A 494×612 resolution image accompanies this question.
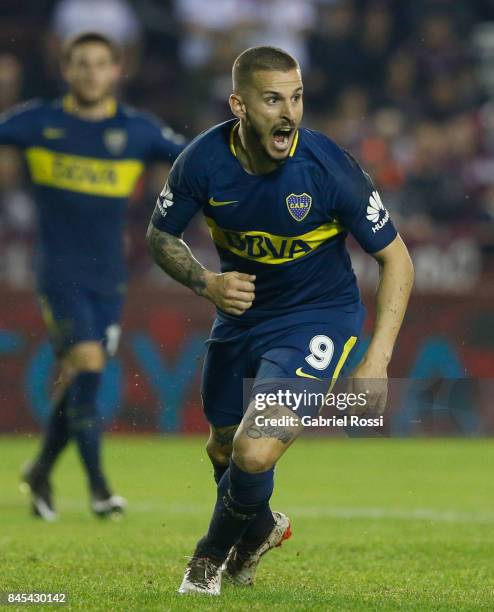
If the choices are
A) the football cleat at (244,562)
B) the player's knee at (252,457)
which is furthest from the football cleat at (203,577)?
the player's knee at (252,457)

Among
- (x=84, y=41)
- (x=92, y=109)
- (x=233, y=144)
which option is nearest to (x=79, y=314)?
(x=92, y=109)

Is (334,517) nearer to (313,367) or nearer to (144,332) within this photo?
(313,367)

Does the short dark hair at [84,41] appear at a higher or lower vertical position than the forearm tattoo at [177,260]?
higher

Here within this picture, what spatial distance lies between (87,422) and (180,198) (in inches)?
131

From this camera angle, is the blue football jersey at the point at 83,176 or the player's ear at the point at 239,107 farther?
the blue football jersey at the point at 83,176

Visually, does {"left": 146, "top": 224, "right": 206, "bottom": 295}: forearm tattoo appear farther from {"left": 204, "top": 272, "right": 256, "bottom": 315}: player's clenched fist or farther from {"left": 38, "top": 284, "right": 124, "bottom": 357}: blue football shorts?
{"left": 38, "top": 284, "right": 124, "bottom": 357}: blue football shorts

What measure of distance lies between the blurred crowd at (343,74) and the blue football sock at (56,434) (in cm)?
540

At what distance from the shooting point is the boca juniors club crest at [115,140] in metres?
8.82

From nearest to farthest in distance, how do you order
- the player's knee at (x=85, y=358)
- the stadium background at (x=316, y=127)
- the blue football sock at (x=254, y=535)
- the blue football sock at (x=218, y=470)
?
the blue football sock at (x=254, y=535)
the blue football sock at (x=218, y=470)
the player's knee at (x=85, y=358)
the stadium background at (x=316, y=127)

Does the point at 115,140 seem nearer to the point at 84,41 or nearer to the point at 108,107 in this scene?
the point at 108,107

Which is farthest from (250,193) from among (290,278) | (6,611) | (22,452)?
(22,452)

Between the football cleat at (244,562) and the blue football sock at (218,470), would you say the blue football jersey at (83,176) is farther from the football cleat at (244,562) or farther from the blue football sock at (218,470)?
the football cleat at (244,562)

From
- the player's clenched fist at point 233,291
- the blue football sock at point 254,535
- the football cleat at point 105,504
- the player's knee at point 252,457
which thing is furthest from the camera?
the football cleat at point 105,504

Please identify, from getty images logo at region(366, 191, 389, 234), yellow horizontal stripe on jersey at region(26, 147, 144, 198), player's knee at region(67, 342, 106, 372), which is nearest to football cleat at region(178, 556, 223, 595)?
getty images logo at region(366, 191, 389, 234)
